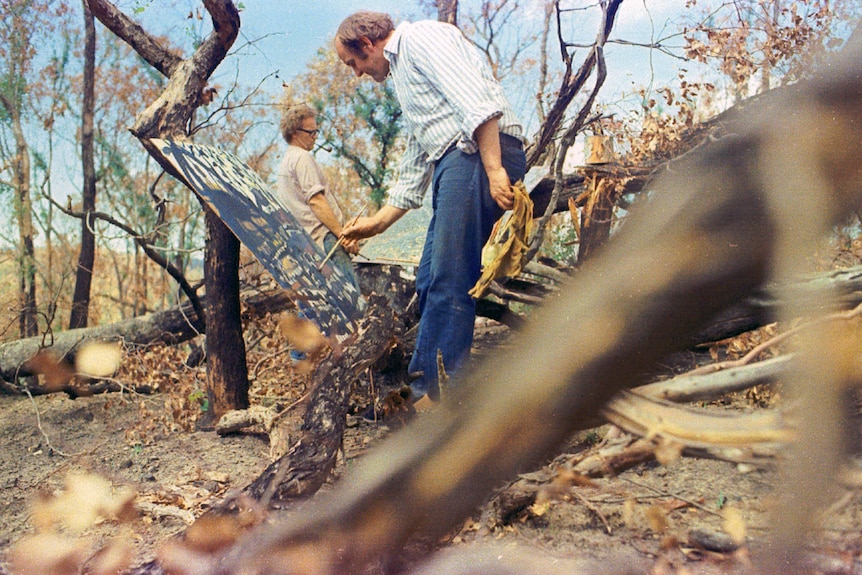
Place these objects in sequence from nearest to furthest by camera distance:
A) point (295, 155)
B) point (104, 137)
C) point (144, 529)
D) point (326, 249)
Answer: point (144, 529) → point (326, 249) → point (295, 155) → point (104, 137)

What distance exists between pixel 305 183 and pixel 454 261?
1629 millimetres

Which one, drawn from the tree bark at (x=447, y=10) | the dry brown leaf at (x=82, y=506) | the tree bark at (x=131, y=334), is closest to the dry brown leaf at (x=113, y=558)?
the dry brown leaf at (x=82, y=506)

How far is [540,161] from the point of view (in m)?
5.75

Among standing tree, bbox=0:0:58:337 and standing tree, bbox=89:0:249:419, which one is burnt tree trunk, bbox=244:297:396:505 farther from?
standing tree, bbox=0:0:58:337

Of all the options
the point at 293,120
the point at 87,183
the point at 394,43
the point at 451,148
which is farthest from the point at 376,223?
the point at 87,183

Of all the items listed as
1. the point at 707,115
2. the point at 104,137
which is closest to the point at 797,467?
the point at 707,115

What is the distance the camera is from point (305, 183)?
414 centimetres

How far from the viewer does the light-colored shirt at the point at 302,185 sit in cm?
414

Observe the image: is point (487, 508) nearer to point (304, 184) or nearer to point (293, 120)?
point (304, 184)

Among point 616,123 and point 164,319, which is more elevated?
point 616,123

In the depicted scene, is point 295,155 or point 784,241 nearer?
point 784,241

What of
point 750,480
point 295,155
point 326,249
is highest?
point 295,155

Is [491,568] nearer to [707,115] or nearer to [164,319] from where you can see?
[164,319]

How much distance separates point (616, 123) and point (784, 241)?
5.38 metres
